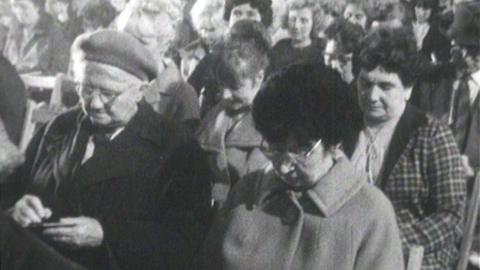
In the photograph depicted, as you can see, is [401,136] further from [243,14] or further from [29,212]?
[29,212]

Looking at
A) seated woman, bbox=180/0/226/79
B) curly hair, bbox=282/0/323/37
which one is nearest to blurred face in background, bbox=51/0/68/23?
seated woman, bbox=180/0/226/79

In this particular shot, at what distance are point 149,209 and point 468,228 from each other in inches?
22.8

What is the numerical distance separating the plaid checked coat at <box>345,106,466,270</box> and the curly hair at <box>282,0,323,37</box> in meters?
0.31

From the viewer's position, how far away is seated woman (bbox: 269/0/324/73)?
1.57 meters

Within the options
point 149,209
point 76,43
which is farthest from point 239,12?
point 149,209

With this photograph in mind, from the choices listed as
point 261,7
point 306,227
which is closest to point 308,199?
point 306,227

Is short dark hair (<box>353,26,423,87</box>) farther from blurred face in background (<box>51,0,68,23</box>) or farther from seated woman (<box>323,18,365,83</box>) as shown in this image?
blurred face in background (<box>51,0,68,23</box>)

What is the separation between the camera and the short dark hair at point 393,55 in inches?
54.2

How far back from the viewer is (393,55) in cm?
138

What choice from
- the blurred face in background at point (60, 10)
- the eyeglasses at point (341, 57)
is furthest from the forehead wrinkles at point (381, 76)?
the blurred face in background at point (60, 10)

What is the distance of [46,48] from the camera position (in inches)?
72.6

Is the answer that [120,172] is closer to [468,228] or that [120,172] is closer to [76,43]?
[76,43]

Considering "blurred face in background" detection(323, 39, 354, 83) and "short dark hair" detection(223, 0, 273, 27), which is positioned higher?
"short dark hair" detection(223, 0, 273, 27)

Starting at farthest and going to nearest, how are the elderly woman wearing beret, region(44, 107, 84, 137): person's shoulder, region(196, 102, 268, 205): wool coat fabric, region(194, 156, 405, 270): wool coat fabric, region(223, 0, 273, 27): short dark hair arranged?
region(223, 0, 273, 27): short dark hair, region(196, 102, 268, 205): wool coat fabric, region(44, 107, 84, 137): person's shoulder, the elderly woman wearing beret, region(194, 156, 405, 270): wool coat fabric
